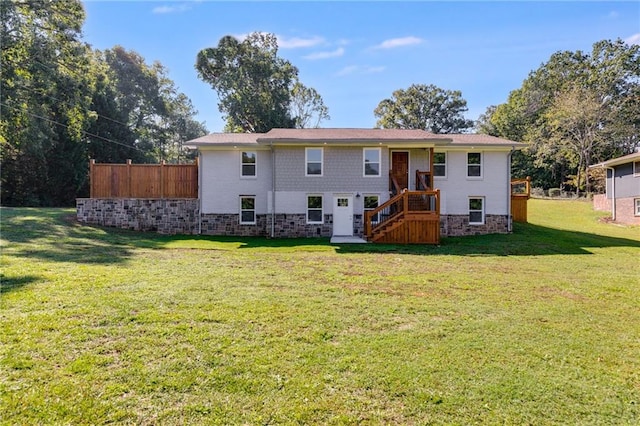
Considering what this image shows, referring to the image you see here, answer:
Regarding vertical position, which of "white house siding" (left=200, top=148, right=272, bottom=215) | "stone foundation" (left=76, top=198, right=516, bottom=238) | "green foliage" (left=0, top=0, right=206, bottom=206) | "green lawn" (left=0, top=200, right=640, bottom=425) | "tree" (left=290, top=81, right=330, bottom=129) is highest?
"tree" (left=290, top=81, right=330, bottom=129)

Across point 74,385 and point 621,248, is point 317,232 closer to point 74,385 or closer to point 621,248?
point 621,248

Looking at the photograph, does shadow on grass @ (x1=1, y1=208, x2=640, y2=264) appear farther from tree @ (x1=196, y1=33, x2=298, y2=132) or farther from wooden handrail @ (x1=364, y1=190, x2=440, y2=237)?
tree @ (x1=196, y1=33, x2=298, y2=132)

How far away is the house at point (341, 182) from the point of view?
15.6 m

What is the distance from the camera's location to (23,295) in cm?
505

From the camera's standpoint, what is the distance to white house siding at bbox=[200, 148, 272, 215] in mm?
16312

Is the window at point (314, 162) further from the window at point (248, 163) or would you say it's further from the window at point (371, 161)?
the window at point (248, 163)

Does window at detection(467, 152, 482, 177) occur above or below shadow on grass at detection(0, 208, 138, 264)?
above

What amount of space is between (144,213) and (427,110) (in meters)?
42.4

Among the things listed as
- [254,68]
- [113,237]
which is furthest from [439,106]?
[113,237]

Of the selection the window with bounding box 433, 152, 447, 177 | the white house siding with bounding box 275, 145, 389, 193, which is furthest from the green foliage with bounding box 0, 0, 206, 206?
the window with bounding box 433, 152, 447, 177

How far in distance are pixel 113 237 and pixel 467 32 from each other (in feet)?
46.6

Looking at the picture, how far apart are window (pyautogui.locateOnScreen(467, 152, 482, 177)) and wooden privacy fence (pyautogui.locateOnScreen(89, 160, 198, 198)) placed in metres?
13.0

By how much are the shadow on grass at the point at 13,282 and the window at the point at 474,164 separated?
16455 millimetres

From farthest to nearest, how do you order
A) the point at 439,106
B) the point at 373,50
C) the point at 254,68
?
the point at 439,106 < the point at 254,68 < the point at 373,50
